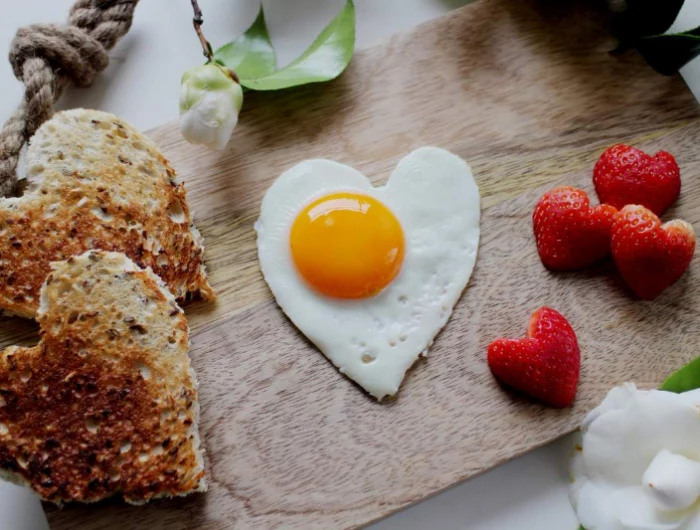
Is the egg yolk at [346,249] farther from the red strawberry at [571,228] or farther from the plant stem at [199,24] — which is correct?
the plant stem at [199,24]

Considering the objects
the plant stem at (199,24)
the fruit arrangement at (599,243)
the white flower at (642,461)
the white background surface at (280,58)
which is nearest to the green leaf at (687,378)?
the white flower at (642,461)

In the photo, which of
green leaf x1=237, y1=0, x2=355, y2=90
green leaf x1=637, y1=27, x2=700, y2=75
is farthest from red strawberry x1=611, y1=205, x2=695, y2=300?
green leaf x1=237, y1=0, x2=355, y2=90

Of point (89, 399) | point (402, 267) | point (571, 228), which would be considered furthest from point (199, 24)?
point (571, 228)

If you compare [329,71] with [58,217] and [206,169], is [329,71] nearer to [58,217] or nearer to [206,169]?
[206,169]

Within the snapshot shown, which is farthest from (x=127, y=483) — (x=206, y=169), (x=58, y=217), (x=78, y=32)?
(x=78, y=32)

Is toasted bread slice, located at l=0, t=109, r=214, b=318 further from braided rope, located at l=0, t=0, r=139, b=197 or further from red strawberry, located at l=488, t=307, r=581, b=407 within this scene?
red strawberry, located at l=488, t=307, r=581, b=407

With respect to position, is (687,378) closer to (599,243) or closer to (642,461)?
(642,461)
